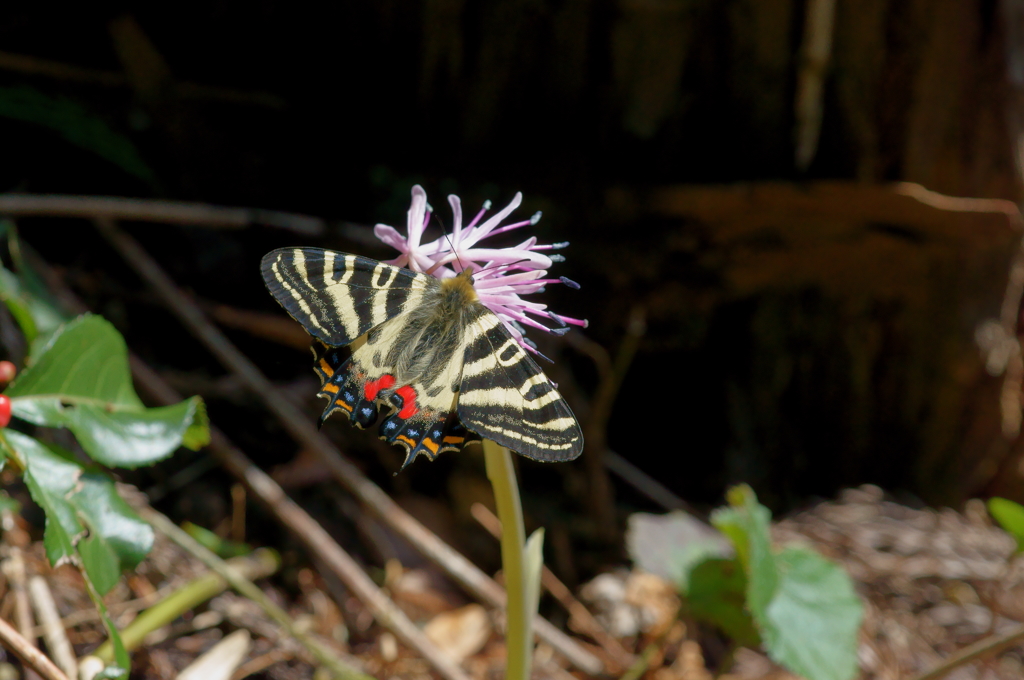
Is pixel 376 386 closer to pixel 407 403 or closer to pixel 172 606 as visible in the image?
pixel 407 403

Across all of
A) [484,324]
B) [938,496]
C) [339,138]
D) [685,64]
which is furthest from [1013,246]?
[339,138]

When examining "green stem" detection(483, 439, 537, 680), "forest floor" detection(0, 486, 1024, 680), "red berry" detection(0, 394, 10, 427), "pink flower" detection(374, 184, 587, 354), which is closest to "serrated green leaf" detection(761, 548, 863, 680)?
"forest floor" detection(0, 486, 1024, 680)

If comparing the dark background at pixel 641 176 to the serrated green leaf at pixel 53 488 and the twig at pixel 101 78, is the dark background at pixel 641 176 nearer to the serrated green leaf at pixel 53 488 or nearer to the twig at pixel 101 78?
the twig at pixel 101 78

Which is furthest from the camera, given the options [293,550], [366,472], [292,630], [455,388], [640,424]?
[640,424]

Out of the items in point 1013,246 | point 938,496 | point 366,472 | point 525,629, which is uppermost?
point 1013,246

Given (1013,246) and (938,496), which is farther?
(938,496)

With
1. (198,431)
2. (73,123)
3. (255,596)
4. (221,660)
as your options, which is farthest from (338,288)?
(73,123)

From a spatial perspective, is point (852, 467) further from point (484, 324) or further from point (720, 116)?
point (484, 324)
